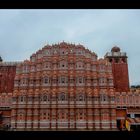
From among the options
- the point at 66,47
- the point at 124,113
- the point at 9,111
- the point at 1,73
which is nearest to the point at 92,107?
the point at 124,113

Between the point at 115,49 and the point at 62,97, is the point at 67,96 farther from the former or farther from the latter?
the point at 115,49

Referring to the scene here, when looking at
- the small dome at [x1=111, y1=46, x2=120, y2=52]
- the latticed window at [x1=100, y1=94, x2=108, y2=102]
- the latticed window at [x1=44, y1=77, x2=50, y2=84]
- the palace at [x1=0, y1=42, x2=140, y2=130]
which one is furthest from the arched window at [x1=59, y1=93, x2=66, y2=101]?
the small dome at [x1=111, y1=46, x2=120, y2=52]

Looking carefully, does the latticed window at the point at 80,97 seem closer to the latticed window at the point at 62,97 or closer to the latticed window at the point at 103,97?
the latticed window at the point at 62,97

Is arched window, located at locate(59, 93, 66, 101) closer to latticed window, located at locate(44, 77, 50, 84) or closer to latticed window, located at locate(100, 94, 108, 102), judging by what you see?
latticed window, located at locate(44, 77, 50, 84)

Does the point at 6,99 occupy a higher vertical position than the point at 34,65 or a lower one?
lower

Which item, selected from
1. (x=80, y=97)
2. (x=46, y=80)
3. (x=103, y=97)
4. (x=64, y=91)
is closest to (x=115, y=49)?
(x=103, y=97)

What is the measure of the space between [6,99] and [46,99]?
643 cm

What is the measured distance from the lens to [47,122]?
29.7m

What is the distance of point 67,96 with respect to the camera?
3062 centimetres

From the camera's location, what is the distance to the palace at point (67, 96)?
29.7 metres

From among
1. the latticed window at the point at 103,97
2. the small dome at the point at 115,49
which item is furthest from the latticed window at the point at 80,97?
the small dome at the point at 115,49

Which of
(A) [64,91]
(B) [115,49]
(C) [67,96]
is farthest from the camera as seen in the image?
(B) [115,49]

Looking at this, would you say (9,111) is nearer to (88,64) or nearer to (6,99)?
(6,99)
